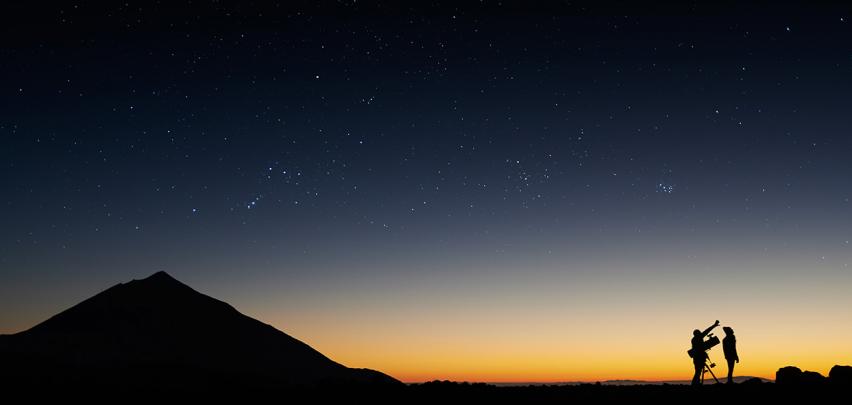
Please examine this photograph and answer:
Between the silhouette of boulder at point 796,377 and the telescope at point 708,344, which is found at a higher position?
the telescope at point 708,344

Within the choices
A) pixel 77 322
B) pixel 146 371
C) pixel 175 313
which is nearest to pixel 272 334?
pixel 175 313

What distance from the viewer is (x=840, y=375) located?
16375 millimetres

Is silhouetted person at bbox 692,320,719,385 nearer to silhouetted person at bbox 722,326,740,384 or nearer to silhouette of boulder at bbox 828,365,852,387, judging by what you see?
silhouetted person at bbox 722,326,740,384

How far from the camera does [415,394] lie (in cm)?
1538

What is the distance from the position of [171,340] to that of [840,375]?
6776cm

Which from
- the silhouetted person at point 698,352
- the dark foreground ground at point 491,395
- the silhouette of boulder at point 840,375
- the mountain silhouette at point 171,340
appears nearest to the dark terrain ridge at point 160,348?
the mountain silhouette at point 171,340

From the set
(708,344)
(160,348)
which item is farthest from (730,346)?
(160,348)

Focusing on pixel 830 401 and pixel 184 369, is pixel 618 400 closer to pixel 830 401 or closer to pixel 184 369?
pixel 830 401

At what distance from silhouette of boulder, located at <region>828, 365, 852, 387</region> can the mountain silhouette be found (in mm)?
38767

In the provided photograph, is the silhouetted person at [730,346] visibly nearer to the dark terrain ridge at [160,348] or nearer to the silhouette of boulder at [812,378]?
the silhouette of boulder at [812,378]

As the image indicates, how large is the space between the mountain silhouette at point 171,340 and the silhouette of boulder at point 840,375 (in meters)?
38.8

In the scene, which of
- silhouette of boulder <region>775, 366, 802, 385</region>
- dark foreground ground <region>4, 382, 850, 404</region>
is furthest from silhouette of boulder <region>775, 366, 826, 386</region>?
dark foreground ground <region>4, 382, 850, 404</region>

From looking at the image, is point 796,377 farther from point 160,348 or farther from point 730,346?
point 160,348

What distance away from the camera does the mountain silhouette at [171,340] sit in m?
59.9
